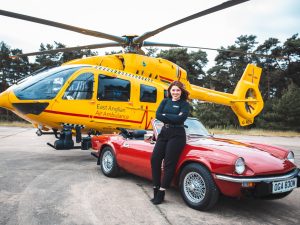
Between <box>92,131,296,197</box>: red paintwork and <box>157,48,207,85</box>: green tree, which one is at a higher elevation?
<box>157,48,207,85</box>: green tree

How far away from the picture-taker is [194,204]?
4.17m

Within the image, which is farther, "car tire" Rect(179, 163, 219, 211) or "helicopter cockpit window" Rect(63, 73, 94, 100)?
"helicopter cockpit window" Rect(63, 73, 94, 100)

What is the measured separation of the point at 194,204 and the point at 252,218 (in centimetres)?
77

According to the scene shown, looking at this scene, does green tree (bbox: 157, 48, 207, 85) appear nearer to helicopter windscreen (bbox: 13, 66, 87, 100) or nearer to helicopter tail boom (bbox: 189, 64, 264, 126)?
helicopter tail boom (bbox: 189, 64, 264, 126)

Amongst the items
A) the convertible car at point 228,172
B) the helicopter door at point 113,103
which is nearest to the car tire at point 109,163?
the convertible car at point 228,172

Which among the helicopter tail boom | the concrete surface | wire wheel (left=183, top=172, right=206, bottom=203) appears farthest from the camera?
the helicopter tail boom

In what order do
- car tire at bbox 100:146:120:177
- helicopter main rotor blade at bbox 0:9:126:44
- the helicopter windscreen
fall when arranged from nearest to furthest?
1. car tire at bbox 100:146:120:177
2. helicopter main rotor blade at bbox 0:9:126:44
3. the helicopter windscreen

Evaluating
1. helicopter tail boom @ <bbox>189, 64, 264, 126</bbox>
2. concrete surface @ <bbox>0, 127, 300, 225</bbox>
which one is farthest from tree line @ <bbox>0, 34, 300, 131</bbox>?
concrete surface @ <bbox>0, 127, 300, 225</bbox>

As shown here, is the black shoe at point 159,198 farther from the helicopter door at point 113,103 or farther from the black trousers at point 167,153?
the helicopter door at point 113,103

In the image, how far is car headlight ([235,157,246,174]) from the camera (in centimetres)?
382

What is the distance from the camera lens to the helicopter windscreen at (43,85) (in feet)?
25.8

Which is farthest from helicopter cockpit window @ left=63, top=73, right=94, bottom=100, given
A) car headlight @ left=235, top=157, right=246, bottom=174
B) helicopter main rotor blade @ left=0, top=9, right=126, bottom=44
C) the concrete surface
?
car headlight @ left=235, top=157, right=246, bottom=174

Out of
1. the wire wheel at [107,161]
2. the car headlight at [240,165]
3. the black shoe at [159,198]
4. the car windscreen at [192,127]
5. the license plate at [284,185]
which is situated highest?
the car windscreen at [192,127]

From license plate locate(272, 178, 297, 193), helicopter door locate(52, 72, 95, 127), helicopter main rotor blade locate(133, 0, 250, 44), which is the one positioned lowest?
license plate locate(272, 178, 297, 193)
